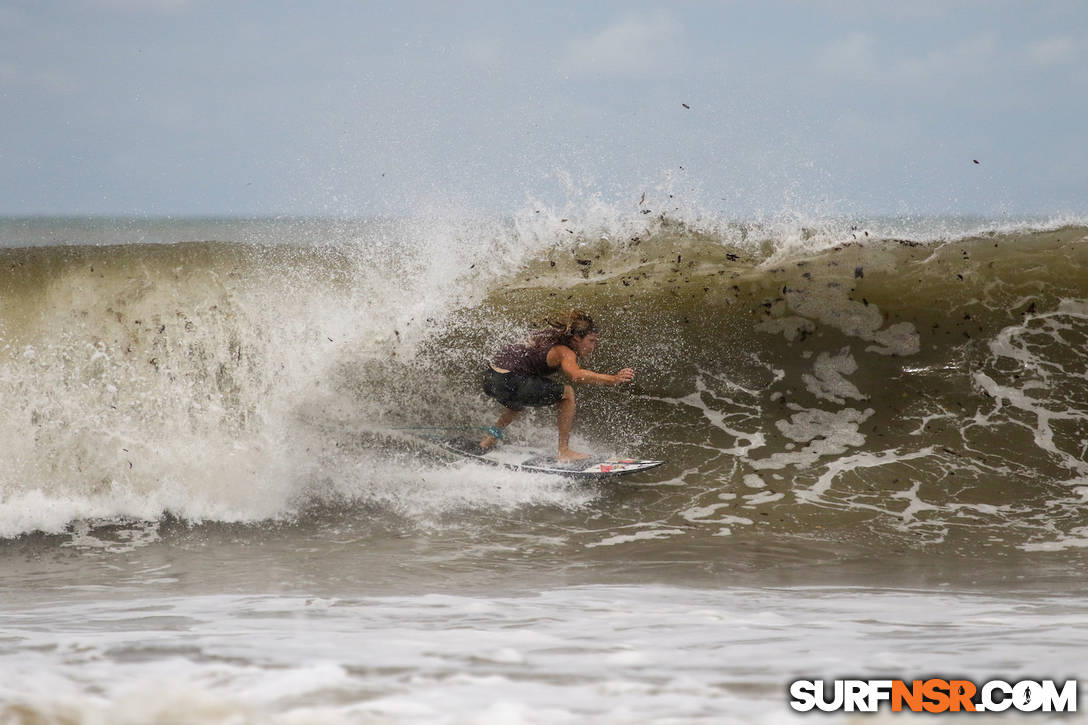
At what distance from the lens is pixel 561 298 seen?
10.4 meters

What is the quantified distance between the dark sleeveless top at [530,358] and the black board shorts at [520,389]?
0.05m

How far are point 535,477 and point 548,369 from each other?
0.91 meters

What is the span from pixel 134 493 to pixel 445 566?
3.03 m

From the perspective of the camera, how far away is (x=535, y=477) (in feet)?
24.8

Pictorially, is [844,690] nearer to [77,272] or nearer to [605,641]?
[605,641]

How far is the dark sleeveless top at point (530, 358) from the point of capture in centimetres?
767

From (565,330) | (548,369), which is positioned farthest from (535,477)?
(565,330)

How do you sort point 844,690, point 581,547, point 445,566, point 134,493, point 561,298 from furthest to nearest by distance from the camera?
1. point 561,298
2. point 134,493
3. point 581,547
4. point 445,566
5. point 844,690

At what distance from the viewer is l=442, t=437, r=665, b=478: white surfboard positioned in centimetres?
758

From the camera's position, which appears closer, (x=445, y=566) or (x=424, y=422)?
(x=445, y=566)

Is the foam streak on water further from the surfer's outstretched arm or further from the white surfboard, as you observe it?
the surfer's outstretched arm

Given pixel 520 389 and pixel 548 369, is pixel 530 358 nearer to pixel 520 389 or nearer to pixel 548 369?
pixel 548 369

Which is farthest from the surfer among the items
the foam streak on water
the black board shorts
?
the foam streak on water

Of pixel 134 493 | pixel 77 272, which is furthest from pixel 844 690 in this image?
pixel 77 272
